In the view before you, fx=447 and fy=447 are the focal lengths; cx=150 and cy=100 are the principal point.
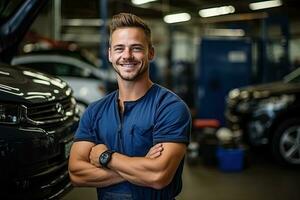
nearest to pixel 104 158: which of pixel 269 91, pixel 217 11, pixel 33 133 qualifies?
pixel 33 133

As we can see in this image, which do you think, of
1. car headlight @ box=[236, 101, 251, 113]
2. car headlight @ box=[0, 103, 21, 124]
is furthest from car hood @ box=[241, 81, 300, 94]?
car headlight @ box=[0, 103, 21, 124]

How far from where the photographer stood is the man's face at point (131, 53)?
5.70ft

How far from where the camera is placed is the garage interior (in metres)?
4.97

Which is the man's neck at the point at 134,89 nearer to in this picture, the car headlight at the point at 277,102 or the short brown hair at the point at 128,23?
the short brown hair at the point at 128,23

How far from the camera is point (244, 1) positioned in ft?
25.2

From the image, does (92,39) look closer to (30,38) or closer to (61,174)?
(30,38)

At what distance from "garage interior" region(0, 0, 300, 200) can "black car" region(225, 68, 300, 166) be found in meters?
0.01

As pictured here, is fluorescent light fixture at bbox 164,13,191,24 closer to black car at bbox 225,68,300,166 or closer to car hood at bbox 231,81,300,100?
car hood at bbox 231,81,300,100

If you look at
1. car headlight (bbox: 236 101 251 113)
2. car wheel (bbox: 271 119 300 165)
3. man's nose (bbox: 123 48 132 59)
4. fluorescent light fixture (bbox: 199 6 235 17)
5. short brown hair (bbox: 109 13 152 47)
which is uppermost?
fluorescent light fixture (bbox: 199 6 235 17)

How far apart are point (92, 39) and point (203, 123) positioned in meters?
14.7

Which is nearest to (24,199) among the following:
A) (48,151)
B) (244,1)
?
(48,151)

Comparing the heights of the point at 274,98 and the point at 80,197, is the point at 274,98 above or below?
above

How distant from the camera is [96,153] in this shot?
5.89ft

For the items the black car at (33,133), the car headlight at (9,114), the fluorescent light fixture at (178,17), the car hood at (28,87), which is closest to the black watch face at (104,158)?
the black car at (33,133)
